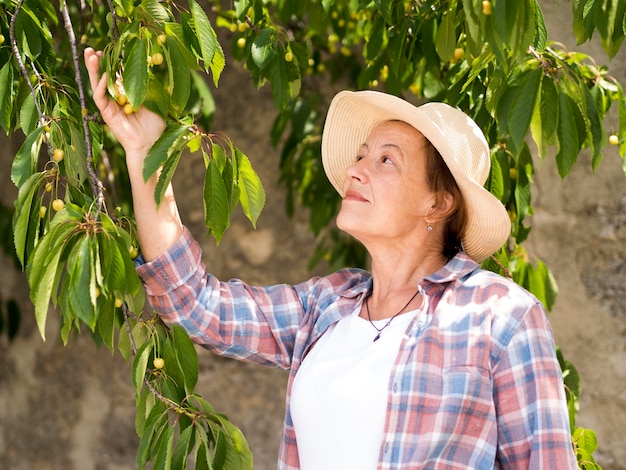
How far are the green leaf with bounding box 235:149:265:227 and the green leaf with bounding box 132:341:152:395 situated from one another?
0.88 feet

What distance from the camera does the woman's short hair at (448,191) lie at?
5.64 ft

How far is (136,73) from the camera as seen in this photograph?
4.75 feet

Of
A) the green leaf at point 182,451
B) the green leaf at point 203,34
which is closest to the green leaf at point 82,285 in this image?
the green leaf at point 182,451

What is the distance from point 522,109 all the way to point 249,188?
1.58ft

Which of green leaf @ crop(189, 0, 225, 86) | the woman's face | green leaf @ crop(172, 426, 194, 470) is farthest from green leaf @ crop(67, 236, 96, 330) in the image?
the woman's face

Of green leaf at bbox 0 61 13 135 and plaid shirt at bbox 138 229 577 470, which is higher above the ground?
green leaf at bbox 0 61 13 135

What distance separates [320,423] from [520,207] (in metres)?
0.72

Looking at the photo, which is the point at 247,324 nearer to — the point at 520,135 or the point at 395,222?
the point at 395,222

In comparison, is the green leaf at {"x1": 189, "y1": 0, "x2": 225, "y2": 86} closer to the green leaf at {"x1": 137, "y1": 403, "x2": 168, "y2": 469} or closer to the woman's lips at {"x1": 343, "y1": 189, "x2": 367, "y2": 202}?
the woman's lips at {"x1": 343, "y1": 189, "x2": 367, "y2": 202}

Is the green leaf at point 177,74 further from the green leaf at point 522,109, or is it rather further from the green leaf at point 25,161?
the green leaf at point 522,109

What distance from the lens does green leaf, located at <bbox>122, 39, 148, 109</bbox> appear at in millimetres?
1445

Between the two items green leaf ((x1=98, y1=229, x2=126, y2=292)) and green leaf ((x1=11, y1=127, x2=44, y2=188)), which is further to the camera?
green leaf ((x1=11, y1=127, x2=44, y2=188))

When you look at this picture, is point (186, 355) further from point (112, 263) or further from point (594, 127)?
point (594, 127)

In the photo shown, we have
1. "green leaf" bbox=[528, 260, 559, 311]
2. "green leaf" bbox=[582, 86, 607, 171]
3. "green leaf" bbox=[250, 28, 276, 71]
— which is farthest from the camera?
"green leaf" bbox=[528, 260, 559, 311]
